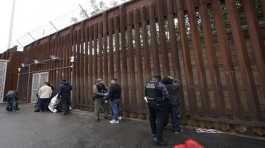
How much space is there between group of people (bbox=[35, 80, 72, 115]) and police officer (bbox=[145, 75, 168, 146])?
6.37 meters

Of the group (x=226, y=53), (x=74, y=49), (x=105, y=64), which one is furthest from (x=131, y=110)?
(x=74, y=49)

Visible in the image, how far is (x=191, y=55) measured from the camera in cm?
730

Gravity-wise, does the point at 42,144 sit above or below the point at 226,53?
below

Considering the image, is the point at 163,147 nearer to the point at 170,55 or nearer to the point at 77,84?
the point at 170,55

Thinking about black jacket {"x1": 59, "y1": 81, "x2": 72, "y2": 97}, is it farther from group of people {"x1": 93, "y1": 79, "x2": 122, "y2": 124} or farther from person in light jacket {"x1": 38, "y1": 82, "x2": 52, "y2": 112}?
group of people {"x1": 93, "y1": 79, "x2": 122, "y2": 124}

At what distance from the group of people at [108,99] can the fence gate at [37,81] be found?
723 cm

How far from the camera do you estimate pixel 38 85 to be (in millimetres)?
14719

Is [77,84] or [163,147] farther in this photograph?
[77,84]

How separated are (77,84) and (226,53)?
853 centimetres

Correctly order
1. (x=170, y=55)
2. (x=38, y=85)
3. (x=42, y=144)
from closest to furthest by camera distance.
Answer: (x=42, y=144) < (x=170, y=55) < (x=38, y=85)

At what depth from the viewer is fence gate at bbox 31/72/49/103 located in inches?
564

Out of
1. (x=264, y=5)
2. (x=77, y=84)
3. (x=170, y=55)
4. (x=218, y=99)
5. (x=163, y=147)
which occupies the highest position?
(x=264, y=5)

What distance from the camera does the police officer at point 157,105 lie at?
4.85m

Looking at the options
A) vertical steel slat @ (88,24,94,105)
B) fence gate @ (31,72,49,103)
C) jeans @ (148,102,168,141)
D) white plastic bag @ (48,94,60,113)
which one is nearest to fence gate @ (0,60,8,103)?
fence gate @ (31,72,49,103)
